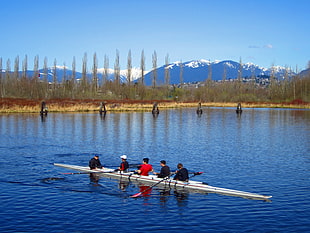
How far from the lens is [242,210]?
54.4 feet

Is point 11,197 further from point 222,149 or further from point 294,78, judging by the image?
point 294,78

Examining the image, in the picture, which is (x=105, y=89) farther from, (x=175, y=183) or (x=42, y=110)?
(x=175, y=183)

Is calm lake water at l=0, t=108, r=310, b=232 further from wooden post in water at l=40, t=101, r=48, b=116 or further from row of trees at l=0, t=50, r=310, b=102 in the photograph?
row of trees at l=0, t=50, r=310, b=102

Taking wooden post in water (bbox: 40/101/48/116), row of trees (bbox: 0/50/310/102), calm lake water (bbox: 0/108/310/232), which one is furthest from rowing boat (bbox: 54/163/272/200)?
row of trees (bbox: 0/50/310/102)

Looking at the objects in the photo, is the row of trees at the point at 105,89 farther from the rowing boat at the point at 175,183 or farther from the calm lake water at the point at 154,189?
the rowing boat at the point at 175,183

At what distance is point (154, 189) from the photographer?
20078 mm

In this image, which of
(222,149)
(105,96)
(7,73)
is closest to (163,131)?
(222,149)

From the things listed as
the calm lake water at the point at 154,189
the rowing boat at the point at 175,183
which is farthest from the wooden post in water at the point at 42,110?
the rowing boat at the point at 175,183

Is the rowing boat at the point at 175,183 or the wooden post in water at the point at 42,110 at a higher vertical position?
the wooden post in water at the point at 42,110

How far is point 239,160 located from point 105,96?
85645 millimetres

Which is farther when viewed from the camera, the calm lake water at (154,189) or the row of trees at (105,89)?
the row of trees at (105,89)

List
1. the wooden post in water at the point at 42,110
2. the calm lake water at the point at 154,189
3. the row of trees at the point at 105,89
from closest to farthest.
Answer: the calm lake water at the point at 154,189 → the wooden post in water at the point at 42,110 → the row of trees at the point at 105,89

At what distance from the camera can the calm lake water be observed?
49.6 feet

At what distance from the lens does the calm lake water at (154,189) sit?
49.6ft
